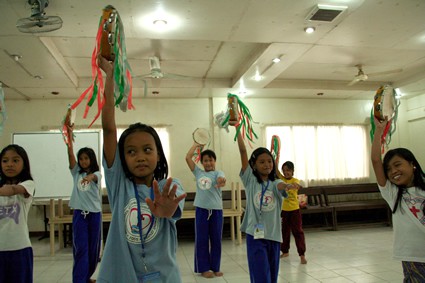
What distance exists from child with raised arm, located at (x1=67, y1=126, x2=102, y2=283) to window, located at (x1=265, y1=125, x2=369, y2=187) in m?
4.85

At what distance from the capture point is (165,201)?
46.9 inches

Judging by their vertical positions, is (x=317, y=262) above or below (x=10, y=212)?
below

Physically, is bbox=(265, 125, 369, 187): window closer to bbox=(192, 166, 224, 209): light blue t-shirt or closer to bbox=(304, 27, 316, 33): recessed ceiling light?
bbox=(304, 27, 316, 33): recessed ceiling light

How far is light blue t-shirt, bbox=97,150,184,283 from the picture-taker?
1284 millimetres

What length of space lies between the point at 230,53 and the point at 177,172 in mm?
3074

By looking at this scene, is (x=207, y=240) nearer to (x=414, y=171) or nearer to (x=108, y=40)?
(x=414, y=171)

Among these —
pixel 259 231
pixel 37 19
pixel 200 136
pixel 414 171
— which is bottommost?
pixel 259 231

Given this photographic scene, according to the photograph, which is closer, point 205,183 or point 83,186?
point 83,186

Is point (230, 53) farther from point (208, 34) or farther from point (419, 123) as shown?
point (419, 123)

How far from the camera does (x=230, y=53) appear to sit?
17.5 feet

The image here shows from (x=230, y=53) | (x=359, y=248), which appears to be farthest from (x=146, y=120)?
(x=359, y=248)

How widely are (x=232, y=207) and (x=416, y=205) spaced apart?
441cm

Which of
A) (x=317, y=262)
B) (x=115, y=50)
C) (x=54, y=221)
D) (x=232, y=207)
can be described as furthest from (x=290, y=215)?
(x=115, y=50)

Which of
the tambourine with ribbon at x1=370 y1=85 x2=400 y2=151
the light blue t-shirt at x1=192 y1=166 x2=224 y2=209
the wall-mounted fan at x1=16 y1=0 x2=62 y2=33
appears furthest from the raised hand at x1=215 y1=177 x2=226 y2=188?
the wall-mounted fan at x1=16 y1=0 x2=62 y2=33
